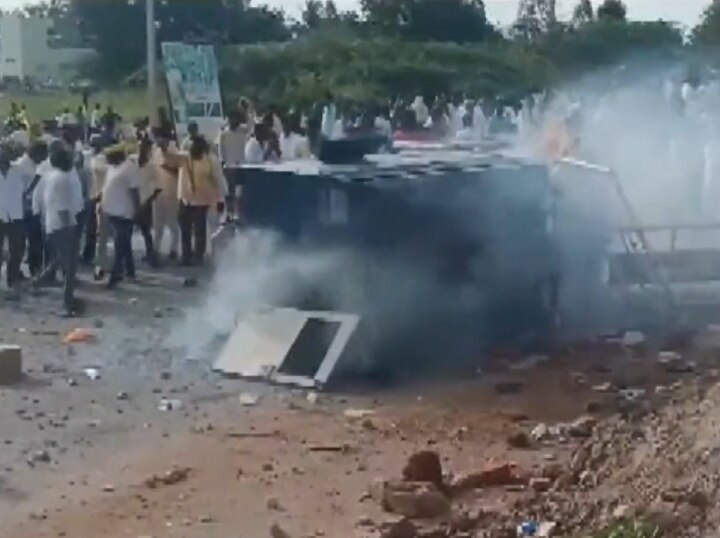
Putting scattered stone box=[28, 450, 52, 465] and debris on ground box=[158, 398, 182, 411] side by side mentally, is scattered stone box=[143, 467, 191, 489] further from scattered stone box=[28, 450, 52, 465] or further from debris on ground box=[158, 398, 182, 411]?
debris on ground box=[158, 398, 182, 411]

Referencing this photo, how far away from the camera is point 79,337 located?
13820 mm

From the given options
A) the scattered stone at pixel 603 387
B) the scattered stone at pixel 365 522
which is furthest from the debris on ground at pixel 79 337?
the scattered stone at pixel 365 522

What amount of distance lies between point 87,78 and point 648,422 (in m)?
52.8

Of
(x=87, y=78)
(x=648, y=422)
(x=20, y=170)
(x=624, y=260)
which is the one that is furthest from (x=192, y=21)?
(x=648, y=422)

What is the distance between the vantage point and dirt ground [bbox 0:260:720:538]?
7.89 meters

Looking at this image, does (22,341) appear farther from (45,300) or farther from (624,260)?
(624,260)

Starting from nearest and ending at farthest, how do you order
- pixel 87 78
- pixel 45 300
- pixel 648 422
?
1. pixel 648 422
2. pixel 45 300
3. pixel 87 78

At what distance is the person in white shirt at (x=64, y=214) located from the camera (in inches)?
592

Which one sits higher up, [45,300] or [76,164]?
[76,164]

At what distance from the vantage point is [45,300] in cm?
1622

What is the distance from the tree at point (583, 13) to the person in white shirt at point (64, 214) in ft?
141

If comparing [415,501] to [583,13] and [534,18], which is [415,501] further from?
[534,18]

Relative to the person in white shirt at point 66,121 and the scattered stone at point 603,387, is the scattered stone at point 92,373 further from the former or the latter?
the person in white shirt at point 66,121

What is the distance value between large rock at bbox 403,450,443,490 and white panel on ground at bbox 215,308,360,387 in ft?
9.25
